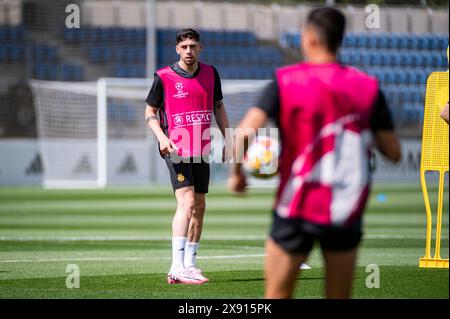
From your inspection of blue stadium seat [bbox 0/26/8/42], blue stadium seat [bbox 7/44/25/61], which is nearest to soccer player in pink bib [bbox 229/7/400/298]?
blue stadium seat [bbox 7/44/25/61]

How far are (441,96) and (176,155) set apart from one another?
2764mm

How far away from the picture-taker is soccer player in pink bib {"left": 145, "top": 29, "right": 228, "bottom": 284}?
349 inches

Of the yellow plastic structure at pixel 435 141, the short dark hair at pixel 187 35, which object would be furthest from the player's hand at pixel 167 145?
the yellow plastic structure at pixel 435 141

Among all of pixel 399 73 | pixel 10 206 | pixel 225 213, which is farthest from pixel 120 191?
pixel 399 73

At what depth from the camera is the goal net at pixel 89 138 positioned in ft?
102

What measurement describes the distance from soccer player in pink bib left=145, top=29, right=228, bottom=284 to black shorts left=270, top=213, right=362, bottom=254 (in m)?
4.15

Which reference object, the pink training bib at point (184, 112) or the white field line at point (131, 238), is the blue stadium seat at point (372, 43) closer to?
the white field line at point (131, 238)

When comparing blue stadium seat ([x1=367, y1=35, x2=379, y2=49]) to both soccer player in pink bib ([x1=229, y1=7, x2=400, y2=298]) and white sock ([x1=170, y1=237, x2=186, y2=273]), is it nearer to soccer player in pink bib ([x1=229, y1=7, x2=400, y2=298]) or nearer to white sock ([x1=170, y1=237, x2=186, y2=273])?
white sock ([x1=170, y1=237, x2=186, y2=273])

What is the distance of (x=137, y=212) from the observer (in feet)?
73.4

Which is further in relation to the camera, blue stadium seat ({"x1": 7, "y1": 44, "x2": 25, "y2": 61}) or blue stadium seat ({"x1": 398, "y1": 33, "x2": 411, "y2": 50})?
blue stadium seat ({"x1": 398, "y1": 33, "x2": 411, "y2": 50})

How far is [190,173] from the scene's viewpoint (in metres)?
8.92

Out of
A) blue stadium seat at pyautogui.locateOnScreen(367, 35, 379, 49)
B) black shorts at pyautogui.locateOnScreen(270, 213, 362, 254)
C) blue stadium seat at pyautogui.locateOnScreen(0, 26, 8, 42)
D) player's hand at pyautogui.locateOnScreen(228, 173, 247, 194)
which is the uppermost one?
blue stadium seat at pyautogui.locateOnScreen(0, 26, 8, 42)
